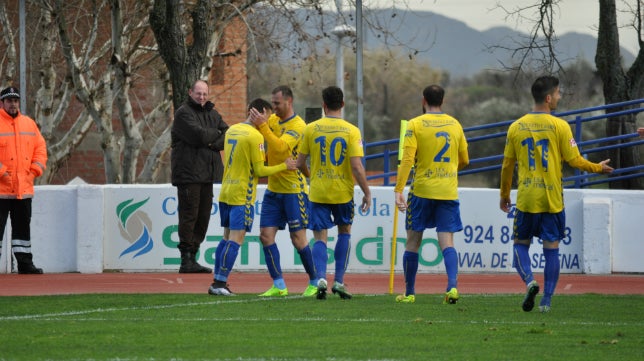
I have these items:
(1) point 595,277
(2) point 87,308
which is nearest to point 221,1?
(1) point 595,277

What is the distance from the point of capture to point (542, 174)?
38.2 ft

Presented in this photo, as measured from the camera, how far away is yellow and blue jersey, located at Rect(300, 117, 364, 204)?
12.8 meters

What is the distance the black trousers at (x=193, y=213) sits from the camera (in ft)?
55.9

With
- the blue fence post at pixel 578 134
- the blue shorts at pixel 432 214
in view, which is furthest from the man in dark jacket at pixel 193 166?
the blue fence post at pixel 578 134

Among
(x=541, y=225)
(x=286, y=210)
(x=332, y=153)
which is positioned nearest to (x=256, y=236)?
(x=286, y=210)

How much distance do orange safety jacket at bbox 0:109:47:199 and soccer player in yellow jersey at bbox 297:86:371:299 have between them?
534 cm

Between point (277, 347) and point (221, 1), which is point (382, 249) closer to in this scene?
point (221, 1)

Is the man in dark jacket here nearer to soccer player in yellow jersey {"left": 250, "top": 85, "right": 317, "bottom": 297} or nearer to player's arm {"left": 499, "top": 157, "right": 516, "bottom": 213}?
soccer player in yellow jersey {"left": 250, "top": 85, "right": 317, "bottom": 297}

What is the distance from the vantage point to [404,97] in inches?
4328

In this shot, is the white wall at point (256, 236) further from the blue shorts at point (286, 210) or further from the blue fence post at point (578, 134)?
the blue shorts at point (286, 210)

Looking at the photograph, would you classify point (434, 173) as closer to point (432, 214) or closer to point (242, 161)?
point (432, 214)

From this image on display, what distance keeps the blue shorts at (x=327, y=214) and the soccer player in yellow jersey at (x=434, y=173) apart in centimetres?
72

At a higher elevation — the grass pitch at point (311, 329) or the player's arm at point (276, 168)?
the player's arm at point (276, 168)

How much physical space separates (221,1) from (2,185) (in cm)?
790
